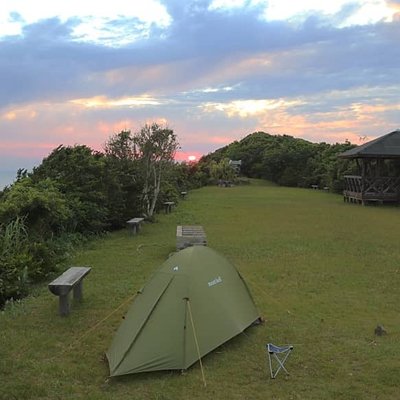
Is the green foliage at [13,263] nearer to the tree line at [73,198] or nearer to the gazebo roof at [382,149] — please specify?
the tree line at [73,198]

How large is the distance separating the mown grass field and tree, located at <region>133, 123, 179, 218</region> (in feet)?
17.7

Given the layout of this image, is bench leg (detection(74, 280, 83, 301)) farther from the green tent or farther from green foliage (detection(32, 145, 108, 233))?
green foliage (detection(32, 145, 108, 233))

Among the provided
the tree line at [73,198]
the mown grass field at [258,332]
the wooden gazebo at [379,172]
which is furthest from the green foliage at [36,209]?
the wooden gazebo at [379,172]

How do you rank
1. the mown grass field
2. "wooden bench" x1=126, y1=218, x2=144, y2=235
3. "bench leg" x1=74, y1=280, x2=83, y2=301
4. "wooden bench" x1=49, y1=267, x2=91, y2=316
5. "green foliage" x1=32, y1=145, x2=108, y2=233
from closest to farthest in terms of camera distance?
1. the mown grass field
2. "wooden bench" x1=49, y1=267, x2=91, y2=316
3. "bench leg" x1=74, y1=280, x2=83, y2=301
4. "green foliage" x1=32, y1=145, x2=108, y2=233
5. "wooden bench" x1=126, y1=218, x2=144, y2=235

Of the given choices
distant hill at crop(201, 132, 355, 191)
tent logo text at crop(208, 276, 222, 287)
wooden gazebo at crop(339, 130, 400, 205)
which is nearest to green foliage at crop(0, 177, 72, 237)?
tent logo text at crop(208, 276, 222, 287)

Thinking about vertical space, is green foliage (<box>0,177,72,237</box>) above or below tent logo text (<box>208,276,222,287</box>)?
above

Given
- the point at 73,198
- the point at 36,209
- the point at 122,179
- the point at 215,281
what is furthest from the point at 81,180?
the point at 215,281

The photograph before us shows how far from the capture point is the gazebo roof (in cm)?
2591

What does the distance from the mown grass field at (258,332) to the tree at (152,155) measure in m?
5.39

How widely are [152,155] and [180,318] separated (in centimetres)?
1307

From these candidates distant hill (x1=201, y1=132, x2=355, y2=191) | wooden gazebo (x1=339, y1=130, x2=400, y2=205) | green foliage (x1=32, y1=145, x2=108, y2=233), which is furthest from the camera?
distant hill (x1=201, y1=132, x2=355, y2=191)

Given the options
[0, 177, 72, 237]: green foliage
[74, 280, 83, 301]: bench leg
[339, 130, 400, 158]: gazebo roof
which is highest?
[339, 130, 400, 158]: gazebo roof

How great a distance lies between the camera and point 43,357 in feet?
17.8

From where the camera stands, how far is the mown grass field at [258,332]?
15.3 feet
